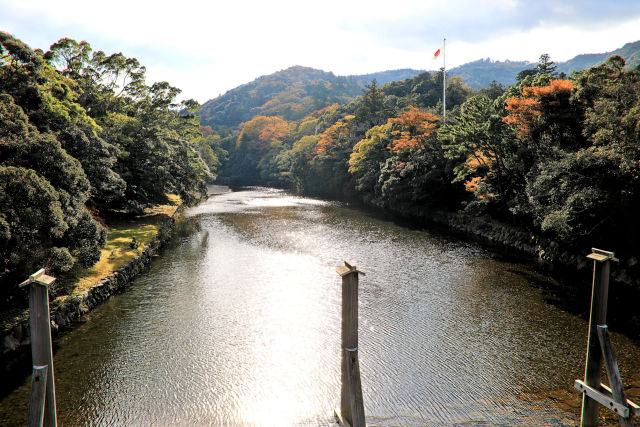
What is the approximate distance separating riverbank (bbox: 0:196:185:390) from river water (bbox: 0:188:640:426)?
542 mm

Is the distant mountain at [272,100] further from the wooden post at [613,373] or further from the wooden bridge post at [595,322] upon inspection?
the wooden post at [613,373]

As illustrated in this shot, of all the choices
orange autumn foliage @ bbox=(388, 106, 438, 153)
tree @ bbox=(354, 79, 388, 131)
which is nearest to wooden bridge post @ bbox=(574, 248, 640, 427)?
orange autumn foliage @ bbox=(388, 106, 438, 153)

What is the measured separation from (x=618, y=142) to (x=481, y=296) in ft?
22.4

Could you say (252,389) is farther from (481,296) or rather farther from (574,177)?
(574,177)

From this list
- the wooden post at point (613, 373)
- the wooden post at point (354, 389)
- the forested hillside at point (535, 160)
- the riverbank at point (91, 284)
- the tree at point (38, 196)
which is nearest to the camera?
the wooden post at point (354, 389)

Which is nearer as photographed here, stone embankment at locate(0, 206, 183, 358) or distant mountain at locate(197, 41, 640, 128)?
stone embankment at locate(0, 206, 183, 358)

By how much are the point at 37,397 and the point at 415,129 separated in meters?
32.0

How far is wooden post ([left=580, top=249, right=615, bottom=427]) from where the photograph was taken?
5859mm

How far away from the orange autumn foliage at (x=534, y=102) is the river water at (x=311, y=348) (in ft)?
23.0

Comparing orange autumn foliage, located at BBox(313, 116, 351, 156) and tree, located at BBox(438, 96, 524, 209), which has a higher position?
orange autumn foliage, located at BBox(313, 116, 351, 156)

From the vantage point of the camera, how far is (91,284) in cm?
1296

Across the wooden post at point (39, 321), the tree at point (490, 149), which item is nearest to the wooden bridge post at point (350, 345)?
the wooden post at point (39, 321)

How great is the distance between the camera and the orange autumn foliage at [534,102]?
56.7 ft

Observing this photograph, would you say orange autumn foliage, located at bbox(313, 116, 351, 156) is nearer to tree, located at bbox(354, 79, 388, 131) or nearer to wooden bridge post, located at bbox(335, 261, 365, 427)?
tree, located at bbox(354, 79, 388, 131)
